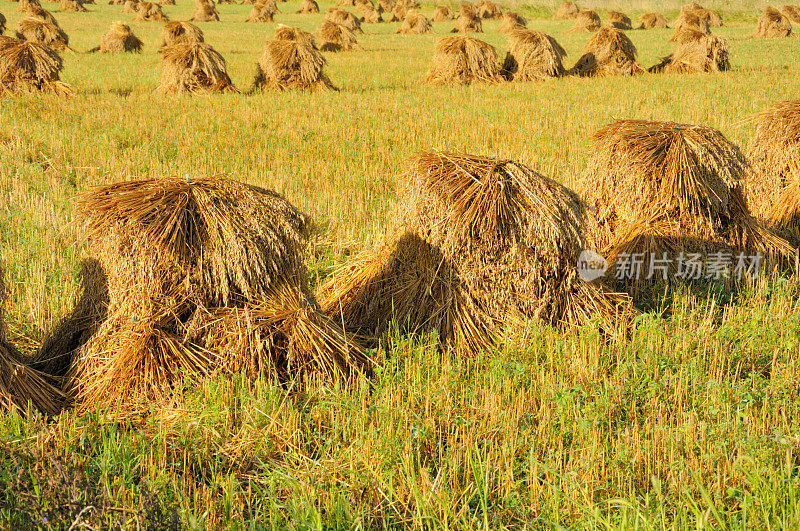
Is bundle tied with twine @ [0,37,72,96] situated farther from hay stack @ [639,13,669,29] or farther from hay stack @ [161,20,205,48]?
hay stack @ [639,13,669,29]

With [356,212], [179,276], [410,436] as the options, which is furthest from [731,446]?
[356,212]

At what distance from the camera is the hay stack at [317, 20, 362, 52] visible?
85.7 feet

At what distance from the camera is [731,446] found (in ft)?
12.2

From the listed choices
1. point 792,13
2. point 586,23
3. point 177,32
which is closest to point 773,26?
point 792,13

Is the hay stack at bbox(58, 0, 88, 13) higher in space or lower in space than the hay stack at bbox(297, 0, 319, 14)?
lower

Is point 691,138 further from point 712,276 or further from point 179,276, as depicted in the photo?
point 179,276

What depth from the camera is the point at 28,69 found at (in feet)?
46.5

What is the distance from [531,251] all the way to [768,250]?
3.03 metres

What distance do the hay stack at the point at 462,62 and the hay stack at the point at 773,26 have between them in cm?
1976

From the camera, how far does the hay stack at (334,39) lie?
2611 cm

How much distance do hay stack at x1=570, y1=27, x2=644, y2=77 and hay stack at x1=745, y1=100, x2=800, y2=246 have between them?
11755mm

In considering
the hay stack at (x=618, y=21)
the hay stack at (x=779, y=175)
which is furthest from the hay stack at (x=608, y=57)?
the hay stack at (x=618, y=21)

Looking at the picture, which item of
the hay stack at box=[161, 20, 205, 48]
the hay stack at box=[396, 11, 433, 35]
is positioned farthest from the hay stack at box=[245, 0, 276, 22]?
the hay stack at box=[161, 20, 205, 48]

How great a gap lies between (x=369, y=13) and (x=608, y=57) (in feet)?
88.7
